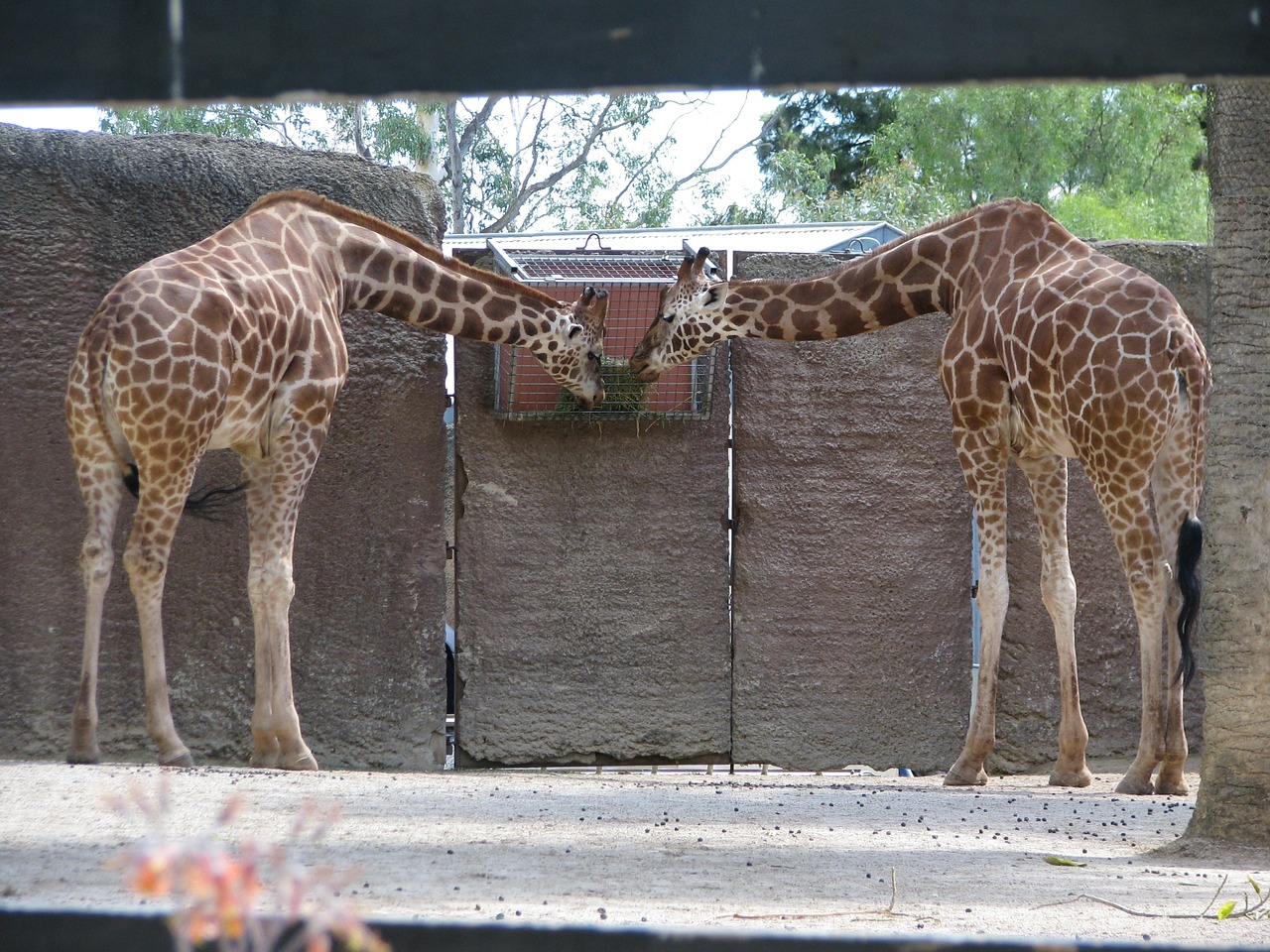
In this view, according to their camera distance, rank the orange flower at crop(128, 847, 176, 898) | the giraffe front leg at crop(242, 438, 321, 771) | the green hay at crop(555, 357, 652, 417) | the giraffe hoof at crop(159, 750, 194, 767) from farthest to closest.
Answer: the green hay at crop(555, 357, 652, 417), the giraffe front leg at crop(242, 438, 321, 771), the giraffe hoof at crop(159, 750, 194, 767), the orange flower at crop(128, 847, 176, 898)

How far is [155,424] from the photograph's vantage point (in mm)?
5336

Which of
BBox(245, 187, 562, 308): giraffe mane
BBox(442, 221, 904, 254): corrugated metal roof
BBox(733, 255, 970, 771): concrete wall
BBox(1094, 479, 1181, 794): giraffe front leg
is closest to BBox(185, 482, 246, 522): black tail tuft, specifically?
BBox(245, 187, 562, 308): giraffe mane

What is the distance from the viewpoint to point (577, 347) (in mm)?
6832

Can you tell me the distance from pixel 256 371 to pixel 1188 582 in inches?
162

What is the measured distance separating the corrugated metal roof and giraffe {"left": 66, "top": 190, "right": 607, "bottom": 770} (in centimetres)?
273

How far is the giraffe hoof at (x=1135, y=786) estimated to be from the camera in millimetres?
5797

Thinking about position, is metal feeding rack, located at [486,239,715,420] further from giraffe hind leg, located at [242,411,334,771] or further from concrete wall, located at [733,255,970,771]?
giraffe hind leg, located at [242,411,334,771]

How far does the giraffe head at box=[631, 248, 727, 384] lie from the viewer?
6.87 meters

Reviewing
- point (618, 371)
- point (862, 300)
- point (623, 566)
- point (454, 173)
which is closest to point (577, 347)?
point (618, 371)

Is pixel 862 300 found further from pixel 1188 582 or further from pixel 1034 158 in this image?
pixel 1034 158

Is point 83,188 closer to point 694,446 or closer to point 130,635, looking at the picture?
point 130,635

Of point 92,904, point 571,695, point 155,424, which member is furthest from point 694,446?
point 92,904

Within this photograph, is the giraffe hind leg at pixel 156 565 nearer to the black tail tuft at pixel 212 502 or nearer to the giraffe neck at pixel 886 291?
the black tail tuft at pixel 212 502

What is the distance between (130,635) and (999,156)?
20.6 metres
